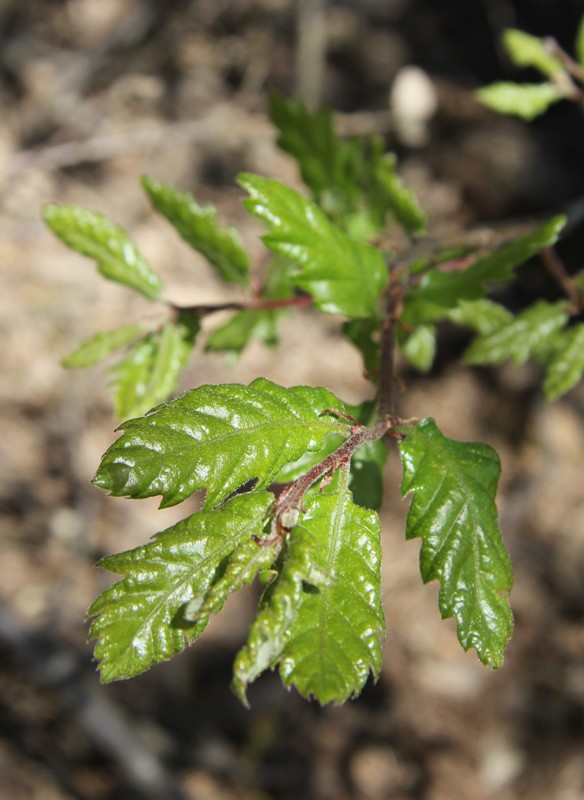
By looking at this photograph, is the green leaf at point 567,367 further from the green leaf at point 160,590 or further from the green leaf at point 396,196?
the green leaf at point 160,590

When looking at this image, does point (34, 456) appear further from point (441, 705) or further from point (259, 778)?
point (441, 705)

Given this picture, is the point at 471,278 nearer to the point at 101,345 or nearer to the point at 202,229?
the point at 202,229

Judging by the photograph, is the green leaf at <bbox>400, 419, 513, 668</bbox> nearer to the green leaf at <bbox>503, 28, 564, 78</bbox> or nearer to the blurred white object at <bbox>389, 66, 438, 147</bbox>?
A: the green leaf at <bbox>503, 28, 564, 78</bbox>

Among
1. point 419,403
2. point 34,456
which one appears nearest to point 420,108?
point 419,403

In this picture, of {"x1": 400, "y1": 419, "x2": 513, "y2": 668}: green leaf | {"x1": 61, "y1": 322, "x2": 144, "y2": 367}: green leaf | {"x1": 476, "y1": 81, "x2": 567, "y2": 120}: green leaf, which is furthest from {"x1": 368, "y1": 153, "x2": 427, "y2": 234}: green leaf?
{"x1": 400, "y1": 419, "x2": 513, "y2": 668}: green leaf

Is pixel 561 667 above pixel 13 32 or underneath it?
underneath

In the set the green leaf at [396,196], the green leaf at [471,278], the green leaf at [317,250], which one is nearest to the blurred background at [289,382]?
the green leaf at [396,196]

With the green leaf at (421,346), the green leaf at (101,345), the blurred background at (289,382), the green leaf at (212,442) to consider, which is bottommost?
the blurred background at (289,382)
